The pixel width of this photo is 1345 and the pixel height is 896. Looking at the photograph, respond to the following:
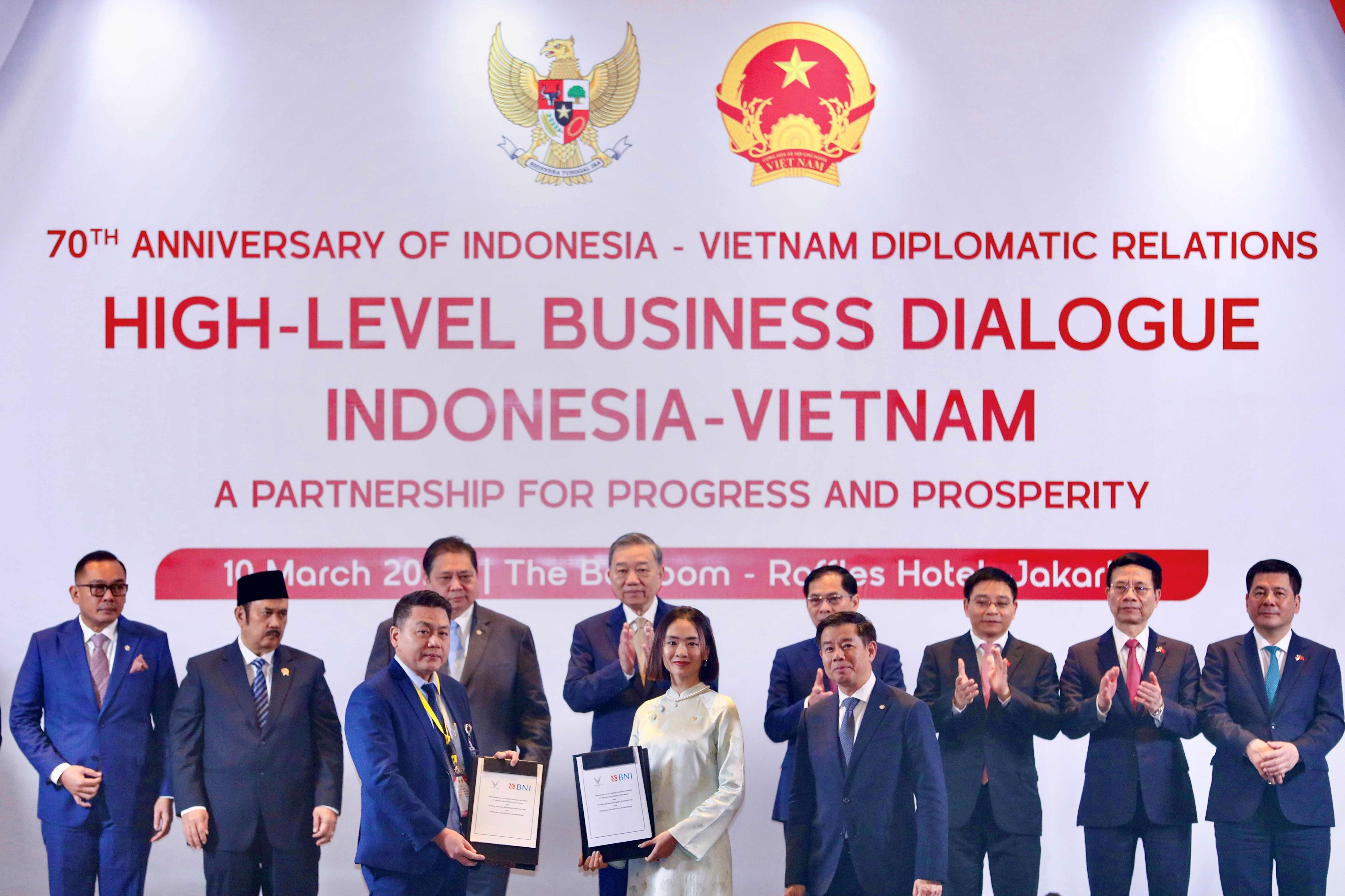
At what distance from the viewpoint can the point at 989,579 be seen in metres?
4.60

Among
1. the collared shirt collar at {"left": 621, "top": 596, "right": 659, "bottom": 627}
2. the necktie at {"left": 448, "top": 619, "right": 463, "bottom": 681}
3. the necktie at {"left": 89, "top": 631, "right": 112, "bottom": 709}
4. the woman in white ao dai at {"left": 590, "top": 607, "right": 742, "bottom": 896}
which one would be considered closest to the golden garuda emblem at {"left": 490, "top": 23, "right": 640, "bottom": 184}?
the collared shirt collar at {"left": 621, "top": 596, "right": 659, "bottom": 627}

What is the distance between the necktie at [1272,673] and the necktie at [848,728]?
1813 mm

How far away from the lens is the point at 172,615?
4.82 metres

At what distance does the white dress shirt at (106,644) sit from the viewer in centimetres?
457

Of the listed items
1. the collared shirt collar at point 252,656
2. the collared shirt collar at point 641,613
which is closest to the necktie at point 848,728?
the collared shirt collar at point 641,613

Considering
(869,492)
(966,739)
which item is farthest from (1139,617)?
(869,492)

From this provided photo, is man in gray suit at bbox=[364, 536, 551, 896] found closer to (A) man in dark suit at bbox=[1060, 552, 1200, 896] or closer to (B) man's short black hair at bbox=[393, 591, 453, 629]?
(B) man's short black hair at bbox=[393, 591, 453, 629]

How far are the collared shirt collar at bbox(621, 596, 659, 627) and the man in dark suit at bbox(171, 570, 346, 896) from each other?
45.6 inches

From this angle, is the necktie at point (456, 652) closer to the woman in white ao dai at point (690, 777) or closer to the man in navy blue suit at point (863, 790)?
the woman in white ao dai at point (690, 777)

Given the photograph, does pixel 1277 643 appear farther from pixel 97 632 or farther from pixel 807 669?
pixel 97 632

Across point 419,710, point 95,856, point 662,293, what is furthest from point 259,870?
point 662,293

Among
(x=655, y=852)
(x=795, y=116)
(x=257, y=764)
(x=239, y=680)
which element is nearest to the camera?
(x=655, y=852)

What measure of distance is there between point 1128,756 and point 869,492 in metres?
1.41

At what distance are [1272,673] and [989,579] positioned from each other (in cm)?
117
